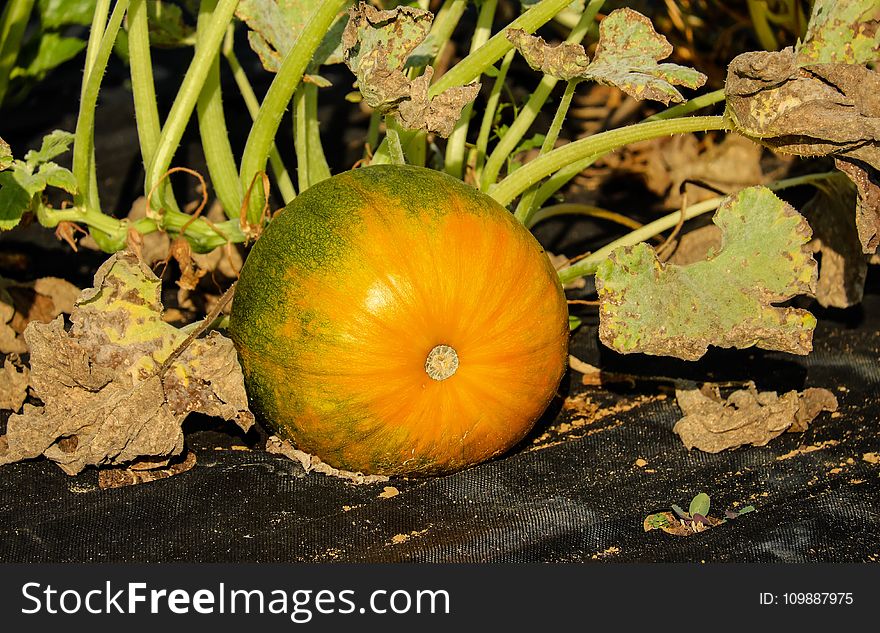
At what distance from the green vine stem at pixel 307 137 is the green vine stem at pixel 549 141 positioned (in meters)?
0.48

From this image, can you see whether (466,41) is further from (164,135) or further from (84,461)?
(84,461)

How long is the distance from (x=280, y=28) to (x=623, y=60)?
2.74 feet

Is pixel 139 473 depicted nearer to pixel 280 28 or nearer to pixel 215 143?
pixel 215 143

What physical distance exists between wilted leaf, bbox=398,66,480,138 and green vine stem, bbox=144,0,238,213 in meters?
0.49

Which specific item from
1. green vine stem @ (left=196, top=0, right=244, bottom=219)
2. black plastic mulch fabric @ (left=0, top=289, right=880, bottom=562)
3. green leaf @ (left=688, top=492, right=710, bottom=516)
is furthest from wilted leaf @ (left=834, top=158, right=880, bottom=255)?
green vine stem @ (left=196, top=0, right=244, bottom=219)

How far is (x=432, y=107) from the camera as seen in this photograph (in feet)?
7.60

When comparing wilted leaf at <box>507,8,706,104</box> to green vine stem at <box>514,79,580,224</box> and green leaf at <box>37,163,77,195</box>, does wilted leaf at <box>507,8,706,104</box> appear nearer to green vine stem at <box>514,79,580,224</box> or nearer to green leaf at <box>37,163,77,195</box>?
green vine stem at <box>514,79,580,224</box>

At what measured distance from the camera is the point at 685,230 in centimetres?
334

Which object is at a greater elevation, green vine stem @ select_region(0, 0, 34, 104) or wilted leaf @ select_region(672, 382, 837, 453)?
green vine stem @ select_region(0, 0, 34, 104)

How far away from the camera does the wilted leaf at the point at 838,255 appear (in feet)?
9.43

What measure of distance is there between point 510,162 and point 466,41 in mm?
1379

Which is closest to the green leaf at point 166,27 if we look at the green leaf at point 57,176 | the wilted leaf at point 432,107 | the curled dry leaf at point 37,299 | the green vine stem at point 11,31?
the green vine stem at point 11,31

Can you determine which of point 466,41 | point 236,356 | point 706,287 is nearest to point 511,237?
point 706,287

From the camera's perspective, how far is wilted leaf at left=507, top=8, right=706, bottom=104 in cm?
230
